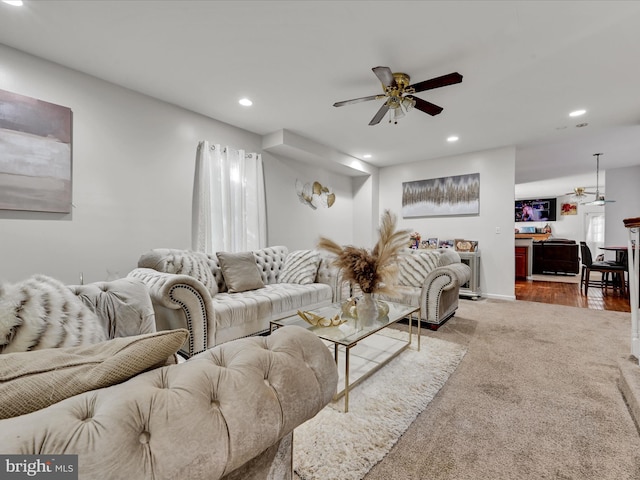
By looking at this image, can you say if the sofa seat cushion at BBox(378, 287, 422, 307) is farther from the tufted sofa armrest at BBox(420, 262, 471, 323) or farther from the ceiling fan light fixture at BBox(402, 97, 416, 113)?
the ceiling fan light fixture at BBox(402, 97, 416, 113)

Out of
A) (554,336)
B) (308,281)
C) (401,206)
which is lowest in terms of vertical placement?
(554,336)

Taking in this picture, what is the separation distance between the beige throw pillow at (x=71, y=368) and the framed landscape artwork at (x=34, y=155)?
249 centimetres

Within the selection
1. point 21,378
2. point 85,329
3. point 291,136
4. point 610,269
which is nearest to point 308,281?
point 291,136

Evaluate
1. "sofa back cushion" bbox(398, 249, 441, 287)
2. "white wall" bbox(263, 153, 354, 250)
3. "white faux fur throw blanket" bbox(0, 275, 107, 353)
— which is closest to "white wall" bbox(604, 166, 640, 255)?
"sofa back cushion" bbox(398, 249, 441, 287)

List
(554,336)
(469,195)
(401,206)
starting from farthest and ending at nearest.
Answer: (401,206) → (469,195) → (554,336)

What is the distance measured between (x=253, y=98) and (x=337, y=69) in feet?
3.42

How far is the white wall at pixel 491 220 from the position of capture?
4758mm

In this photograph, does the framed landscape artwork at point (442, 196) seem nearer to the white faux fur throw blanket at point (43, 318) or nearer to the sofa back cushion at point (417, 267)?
the sofa back cushion at point (417, 267)

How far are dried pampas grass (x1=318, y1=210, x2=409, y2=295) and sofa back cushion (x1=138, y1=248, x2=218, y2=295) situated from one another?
140cm

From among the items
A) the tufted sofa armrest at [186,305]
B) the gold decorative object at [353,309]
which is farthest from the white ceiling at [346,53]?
the gold decorative object at [353,309]

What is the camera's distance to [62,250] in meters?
2.56

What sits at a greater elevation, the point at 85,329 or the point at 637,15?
the point at 637,15

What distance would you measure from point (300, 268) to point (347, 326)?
1.57 metres

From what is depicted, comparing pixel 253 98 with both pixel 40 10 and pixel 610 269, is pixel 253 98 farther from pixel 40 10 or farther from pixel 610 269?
pixel 610 269
